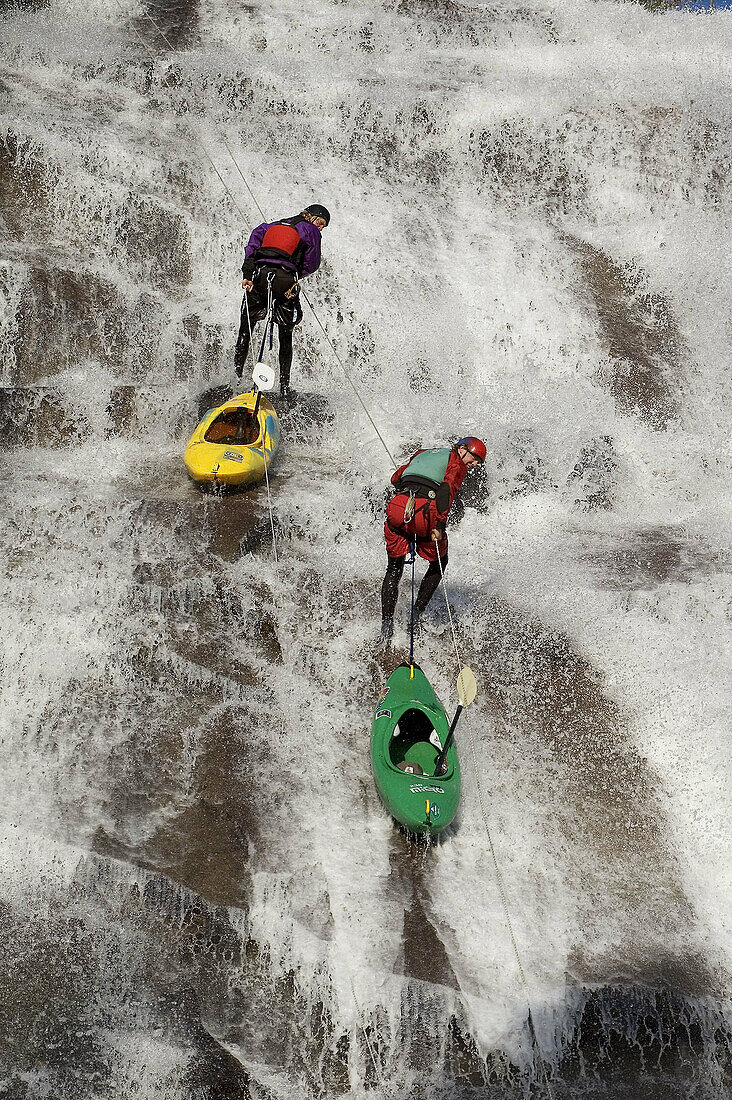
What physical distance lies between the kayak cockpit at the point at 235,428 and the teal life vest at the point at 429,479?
3.45 metres

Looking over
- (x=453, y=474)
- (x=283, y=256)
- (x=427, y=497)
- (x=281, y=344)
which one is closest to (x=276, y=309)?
(x=283, y=256)

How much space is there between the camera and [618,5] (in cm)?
2038

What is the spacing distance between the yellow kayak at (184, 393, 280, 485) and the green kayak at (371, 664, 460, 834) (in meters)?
3.77

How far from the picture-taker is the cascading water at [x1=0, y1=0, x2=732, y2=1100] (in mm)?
6844

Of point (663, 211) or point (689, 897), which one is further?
point (663, 211)

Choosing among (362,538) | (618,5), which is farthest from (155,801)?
(618,5)

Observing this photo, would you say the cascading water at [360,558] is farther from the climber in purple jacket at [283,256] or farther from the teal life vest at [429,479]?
the climber in purple jacket at [283,256]

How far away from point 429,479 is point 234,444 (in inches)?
150

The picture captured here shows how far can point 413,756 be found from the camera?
8016 millimetres

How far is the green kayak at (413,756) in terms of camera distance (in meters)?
7.36

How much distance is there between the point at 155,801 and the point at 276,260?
20.2ft

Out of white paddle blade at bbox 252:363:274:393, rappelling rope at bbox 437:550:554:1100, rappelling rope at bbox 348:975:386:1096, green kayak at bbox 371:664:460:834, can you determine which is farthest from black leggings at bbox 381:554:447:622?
rappelling rope at bbox 348:975:386:1096

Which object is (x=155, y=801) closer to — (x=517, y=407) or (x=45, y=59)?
(x=517, y=407)

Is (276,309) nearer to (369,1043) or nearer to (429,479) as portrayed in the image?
(429,479)
